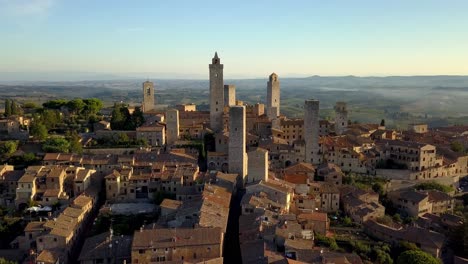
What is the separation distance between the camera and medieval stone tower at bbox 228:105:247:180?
121 feet

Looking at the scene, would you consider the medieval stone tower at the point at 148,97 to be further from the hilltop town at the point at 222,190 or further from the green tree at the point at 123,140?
the green tree at the point at 123,140

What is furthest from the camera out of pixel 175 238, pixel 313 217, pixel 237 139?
pixel 237 139

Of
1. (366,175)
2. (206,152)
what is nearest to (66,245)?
(206,152)

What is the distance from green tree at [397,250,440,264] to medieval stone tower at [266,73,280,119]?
2905 centimetres

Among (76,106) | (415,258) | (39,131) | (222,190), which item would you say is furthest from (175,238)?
(76,106)

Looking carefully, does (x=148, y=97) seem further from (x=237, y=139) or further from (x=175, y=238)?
(x=175, y=238)

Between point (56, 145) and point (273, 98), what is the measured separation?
2674 centimetres

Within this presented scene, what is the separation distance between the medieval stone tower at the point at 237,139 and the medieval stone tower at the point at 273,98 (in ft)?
56.2

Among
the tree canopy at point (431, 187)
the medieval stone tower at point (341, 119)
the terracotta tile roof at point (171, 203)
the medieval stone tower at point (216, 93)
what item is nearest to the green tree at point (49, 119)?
the medieval stone tower at point (216, 93)

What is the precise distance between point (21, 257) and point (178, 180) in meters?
12.0

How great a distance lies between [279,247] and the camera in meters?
26.2

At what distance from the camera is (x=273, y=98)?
56.0m

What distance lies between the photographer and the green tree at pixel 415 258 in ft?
85.2

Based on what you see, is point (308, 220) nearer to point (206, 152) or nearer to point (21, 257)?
point (206, 152)
